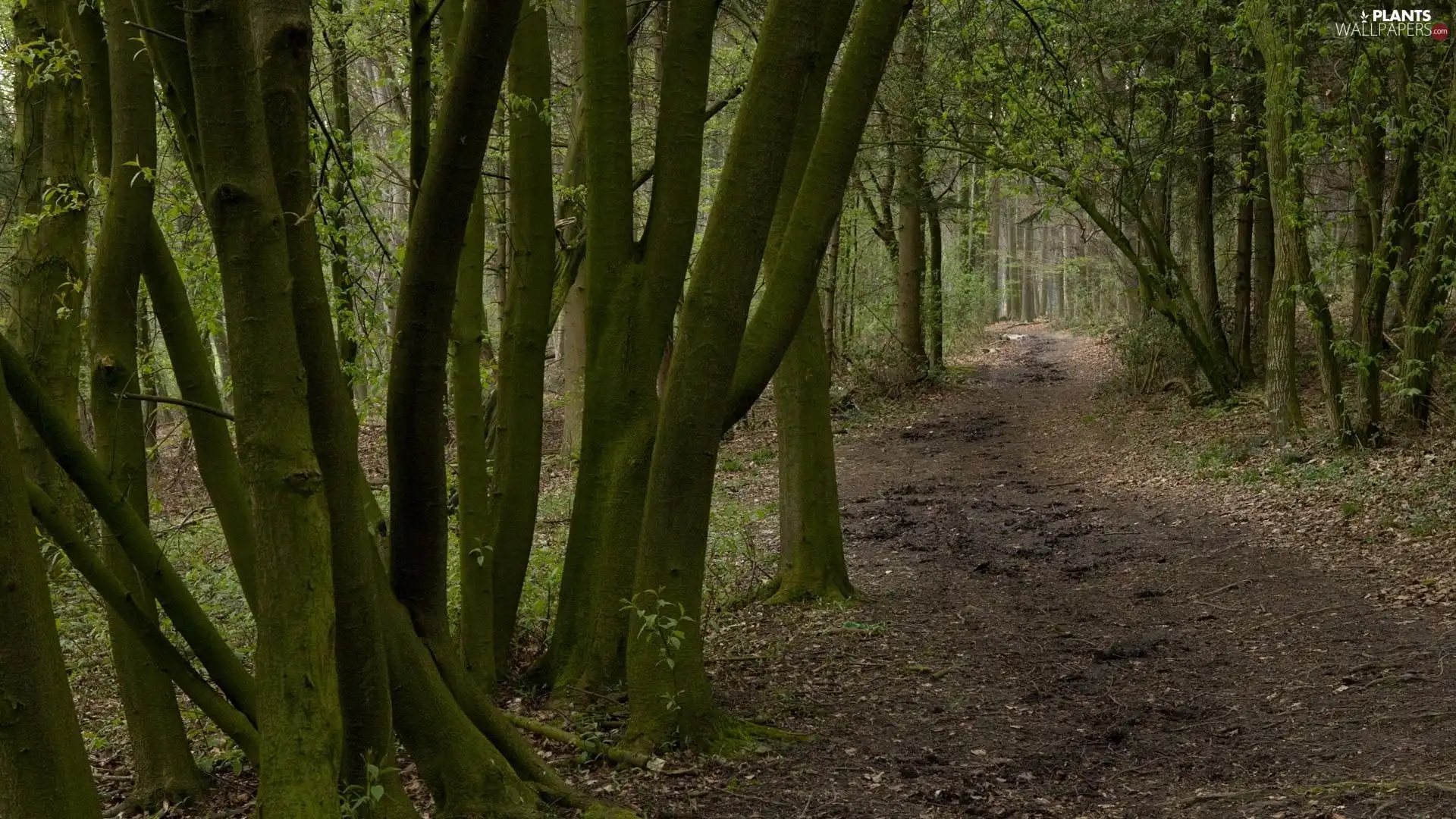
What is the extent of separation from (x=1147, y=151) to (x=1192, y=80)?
1148 mm

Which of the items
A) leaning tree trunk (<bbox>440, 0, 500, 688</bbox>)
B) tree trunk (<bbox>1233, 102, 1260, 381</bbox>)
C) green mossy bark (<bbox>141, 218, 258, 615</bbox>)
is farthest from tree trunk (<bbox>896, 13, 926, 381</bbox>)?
green mossy bark (<bbox>141, 218, 258, 615</bbox>)

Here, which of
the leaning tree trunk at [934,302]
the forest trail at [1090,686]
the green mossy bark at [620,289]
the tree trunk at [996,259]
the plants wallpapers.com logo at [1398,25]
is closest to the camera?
the forest trail at [1090,686]

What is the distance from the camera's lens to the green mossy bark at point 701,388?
15.4 feet

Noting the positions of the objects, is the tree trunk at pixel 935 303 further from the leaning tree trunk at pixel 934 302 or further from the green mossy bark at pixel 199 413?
the green mossy bark at pixel 199 413

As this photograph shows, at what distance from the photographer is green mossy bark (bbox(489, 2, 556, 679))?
19.5 feet

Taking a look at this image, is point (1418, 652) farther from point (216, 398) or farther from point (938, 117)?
point (938, 117)

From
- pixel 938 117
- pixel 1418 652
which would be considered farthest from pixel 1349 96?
Answer: pixel 1418 652

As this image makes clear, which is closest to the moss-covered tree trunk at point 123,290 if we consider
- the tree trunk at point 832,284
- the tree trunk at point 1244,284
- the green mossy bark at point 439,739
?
the green mossy bark at point 439,739

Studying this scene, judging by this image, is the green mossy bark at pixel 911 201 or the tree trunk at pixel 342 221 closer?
the tree trunk at pixel 342 221

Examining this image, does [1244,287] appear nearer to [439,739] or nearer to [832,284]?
[832,284]

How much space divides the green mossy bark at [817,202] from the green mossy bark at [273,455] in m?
2.79

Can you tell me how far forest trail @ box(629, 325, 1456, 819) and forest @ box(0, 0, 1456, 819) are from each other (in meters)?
0.04

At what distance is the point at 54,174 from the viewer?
5.63m

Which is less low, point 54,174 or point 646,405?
point 54,174
